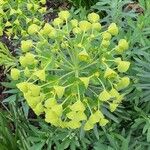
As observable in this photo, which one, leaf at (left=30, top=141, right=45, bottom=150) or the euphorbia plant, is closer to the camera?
the euphorbia plant

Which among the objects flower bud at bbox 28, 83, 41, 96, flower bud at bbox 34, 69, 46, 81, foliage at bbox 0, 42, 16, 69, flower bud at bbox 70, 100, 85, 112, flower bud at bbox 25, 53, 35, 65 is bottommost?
foliage at bbox 0, 42, 16, 69

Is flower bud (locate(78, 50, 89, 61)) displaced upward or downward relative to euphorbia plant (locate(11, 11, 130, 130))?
upward

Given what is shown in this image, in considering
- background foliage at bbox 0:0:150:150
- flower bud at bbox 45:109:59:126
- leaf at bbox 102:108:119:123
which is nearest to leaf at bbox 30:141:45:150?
background foliage at bbox 0:0:150:150

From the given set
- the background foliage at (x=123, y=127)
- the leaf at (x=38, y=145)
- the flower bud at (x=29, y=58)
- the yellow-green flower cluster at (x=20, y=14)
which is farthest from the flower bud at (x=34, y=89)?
the yellow-green flower cluster at (x=20, y=14)

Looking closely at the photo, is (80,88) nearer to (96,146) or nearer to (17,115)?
(96,146)

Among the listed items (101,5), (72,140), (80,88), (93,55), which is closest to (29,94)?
(80,88)

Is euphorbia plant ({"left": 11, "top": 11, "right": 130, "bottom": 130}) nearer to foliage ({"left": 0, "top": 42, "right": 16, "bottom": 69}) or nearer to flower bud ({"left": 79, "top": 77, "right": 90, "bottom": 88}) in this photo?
flower bud ({"left": 79, "top": 77, "right": 90, "bottom": 88})

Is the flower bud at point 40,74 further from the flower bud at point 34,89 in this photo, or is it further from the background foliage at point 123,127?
the background foliage at point 123,127

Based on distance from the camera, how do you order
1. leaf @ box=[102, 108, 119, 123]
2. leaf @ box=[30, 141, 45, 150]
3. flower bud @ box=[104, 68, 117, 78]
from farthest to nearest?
leaf @ box=[30, 141, 45, 150], leaf @ box=[102, 108, 119, 123], flower bud @ box=[104, 68, 117, 78]

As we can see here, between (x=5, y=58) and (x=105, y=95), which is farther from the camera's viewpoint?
(x=5, y=58)

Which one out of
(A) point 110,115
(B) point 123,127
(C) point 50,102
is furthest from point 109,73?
(B) point 123,127

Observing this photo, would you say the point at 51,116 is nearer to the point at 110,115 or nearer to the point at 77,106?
the point at 77,106
